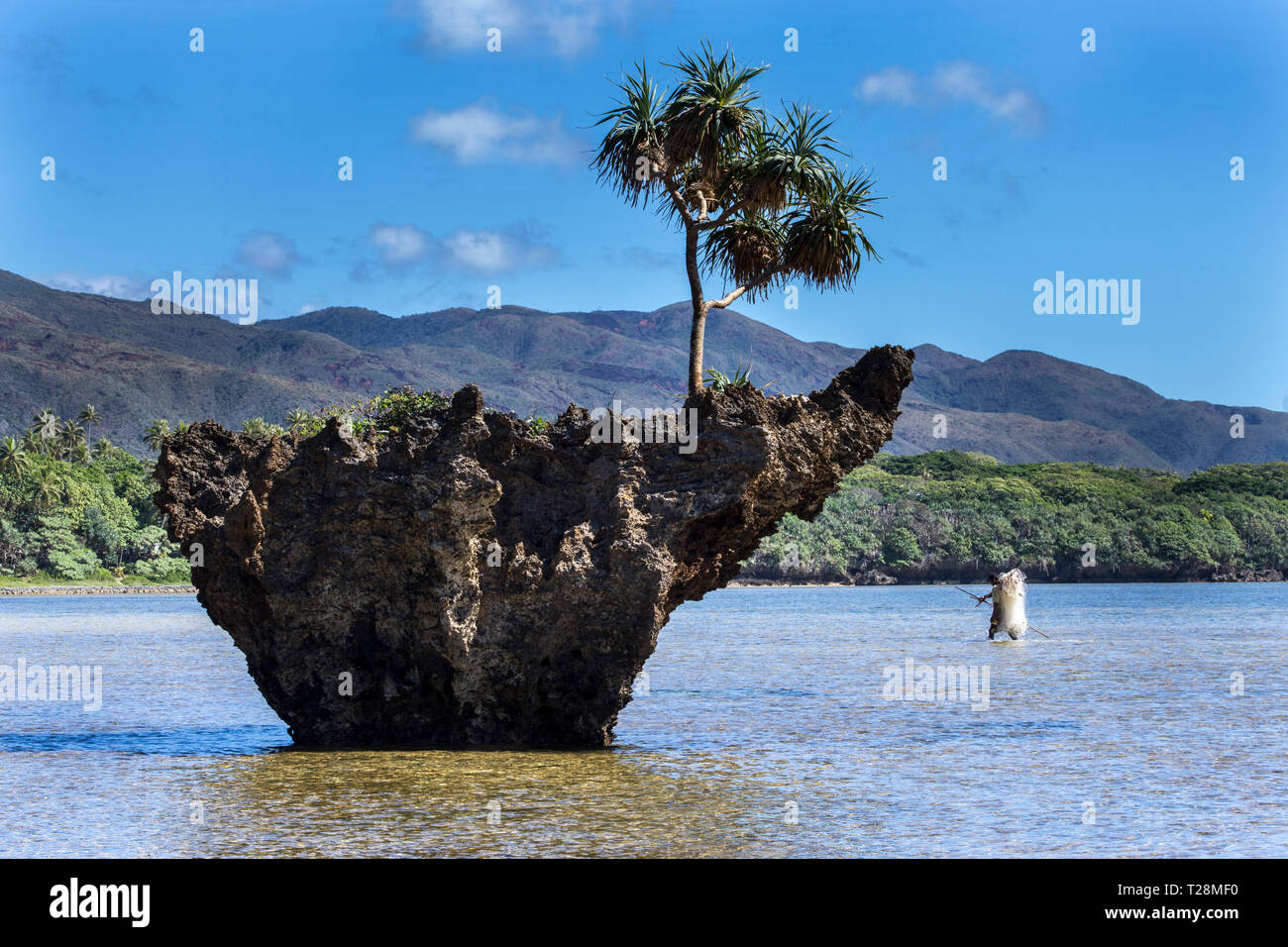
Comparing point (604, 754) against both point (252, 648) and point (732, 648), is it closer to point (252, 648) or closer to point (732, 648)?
point (252, 648)

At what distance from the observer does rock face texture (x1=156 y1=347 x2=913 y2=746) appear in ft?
50.0

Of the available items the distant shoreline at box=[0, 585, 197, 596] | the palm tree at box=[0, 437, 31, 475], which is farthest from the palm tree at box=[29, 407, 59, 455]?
the distant shoreline at box=[0, 585, 197, 596]

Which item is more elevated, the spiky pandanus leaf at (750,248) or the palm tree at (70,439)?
the palm tree at (70,439)

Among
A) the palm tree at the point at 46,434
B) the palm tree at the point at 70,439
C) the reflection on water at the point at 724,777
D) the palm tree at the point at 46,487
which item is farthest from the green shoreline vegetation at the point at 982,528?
the reflection on water at the point at 724,777

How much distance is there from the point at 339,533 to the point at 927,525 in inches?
4248

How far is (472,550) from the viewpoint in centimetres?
1519

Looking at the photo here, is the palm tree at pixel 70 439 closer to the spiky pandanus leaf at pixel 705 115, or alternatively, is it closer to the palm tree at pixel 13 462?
the palm tree at pixel 13 462

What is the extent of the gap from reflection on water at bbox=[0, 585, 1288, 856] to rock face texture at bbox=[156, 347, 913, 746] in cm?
72

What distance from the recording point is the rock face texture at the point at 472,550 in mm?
15242

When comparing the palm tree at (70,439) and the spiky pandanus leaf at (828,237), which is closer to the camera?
the spiky pandanus leaf at (828,237)

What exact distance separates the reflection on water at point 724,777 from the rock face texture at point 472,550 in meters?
0.72

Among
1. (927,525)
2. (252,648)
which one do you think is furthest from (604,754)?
(927,525)

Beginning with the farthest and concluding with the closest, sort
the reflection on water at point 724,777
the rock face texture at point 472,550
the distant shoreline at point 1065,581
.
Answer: the distant shoreline at point 1065,581, the rock face texture at point 472,550, the reflection on water at point 724,777

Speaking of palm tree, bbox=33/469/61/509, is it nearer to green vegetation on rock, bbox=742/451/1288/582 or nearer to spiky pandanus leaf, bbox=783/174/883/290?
green vegetation on rock, bbox=742/451/1288/582
